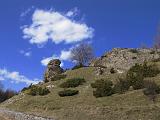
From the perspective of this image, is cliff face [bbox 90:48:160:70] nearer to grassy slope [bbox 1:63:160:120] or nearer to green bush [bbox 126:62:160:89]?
green bush [bbox 126:62:160:89]

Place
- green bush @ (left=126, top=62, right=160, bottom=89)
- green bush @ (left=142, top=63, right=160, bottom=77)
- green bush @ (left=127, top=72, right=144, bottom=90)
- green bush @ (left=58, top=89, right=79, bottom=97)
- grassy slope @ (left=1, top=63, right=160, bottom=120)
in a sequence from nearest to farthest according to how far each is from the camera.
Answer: grassy slope @ (left=1, top=63, right=160, bottom=120)
green bush @ (left=127, top=72, right=144, bottom=90)
green bush @ (left=126, top=62, right=160, bottom=89)
green bush @ (left=58, top=89, right=79, bottom=97)
green bush @ (left=142, top=63, right=160, bottom=77)

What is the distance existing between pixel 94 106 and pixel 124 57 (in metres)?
38.0

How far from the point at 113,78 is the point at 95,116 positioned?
22.1m

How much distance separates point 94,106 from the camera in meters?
35.2

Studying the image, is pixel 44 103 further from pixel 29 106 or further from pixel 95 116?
pixel 95 116

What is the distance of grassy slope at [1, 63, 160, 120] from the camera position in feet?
100

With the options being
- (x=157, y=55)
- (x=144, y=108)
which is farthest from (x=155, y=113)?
(x=157, y=55)

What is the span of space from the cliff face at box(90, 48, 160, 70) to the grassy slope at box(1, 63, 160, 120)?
820 inches

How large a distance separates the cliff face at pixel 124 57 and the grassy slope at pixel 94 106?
20.8 meters

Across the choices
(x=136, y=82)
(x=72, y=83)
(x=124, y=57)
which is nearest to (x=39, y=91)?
(x=72, y=83)

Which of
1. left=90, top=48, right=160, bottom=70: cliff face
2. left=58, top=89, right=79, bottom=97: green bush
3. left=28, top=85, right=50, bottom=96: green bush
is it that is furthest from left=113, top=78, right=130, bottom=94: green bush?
left=90, top=48, right=160, bottom=70: cliff face

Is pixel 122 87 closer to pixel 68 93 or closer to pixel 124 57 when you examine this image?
pixel 68 93

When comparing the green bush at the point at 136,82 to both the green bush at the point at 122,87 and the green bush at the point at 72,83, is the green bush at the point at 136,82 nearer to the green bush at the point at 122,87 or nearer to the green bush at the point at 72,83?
the green bush at the point at 122,87

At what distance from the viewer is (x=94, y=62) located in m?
76.6
